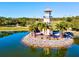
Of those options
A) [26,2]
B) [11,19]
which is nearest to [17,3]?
[26,2]

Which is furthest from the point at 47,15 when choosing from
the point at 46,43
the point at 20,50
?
the point at 20,50

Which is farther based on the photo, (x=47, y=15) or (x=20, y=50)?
(x=47, y=15)

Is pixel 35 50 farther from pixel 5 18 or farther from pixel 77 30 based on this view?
pixel 77 30

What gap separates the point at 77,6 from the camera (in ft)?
37.5

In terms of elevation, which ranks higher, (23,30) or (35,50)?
(23,30)

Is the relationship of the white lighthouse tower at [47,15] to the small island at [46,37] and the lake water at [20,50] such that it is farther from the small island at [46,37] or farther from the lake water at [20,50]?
the lake water at [20,50]

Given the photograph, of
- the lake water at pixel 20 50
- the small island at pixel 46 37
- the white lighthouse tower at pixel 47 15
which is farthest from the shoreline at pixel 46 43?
the white lighthouse tower at pixel 47 15

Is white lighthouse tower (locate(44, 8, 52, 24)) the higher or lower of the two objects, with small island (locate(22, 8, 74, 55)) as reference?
→ higher

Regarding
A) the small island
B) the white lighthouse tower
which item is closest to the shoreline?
the small island

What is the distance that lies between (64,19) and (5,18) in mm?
3493

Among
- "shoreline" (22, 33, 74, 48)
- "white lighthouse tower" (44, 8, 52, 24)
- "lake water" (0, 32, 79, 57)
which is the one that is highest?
"white lighthouse tower" (44, 8, 52, 24)

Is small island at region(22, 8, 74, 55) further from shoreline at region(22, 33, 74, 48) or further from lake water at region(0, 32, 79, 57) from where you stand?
lake water at region(0, 32, 79, 57)

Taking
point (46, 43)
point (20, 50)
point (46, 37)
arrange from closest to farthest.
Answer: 1. point (20, 50)
2. point (46, 43)
3. point (46, 37)

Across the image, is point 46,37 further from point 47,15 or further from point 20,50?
point 20,50
